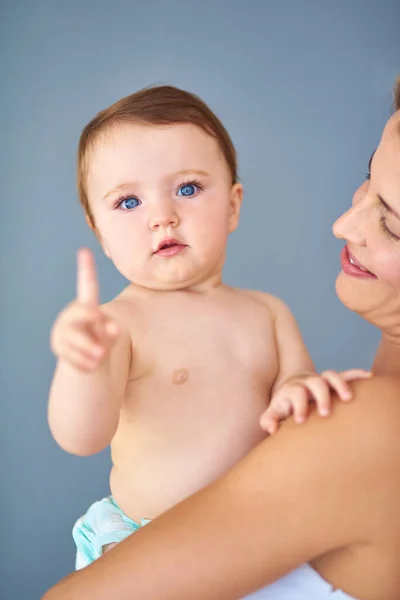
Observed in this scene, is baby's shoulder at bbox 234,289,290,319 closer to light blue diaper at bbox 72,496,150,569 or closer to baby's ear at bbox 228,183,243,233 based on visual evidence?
baby's ear at bbox 228,183,243,233

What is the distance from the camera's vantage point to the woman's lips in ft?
2.79

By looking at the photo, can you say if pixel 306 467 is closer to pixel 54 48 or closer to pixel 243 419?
pixel 243 419

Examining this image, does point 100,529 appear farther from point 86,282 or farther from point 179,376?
point 86,282

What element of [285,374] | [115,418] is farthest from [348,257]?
[115,418]

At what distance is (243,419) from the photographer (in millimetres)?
954

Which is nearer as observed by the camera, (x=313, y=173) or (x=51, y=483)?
(x=51, y=483)

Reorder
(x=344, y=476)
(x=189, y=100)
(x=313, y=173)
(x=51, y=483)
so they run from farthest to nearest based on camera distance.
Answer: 1. (x=313, y=173)
2. (x=51, y=483)
3. (x=189, y=100)
4. (x=344, y=476)

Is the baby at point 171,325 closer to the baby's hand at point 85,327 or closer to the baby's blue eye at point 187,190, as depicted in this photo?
the baby's blue eye at point 187,190

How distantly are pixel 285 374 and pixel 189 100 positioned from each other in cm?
43

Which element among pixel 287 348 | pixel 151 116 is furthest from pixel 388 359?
pixel 151 116

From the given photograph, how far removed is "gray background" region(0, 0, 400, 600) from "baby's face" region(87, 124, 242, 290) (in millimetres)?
696

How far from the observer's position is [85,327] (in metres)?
0.69

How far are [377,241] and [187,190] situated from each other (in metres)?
0.30

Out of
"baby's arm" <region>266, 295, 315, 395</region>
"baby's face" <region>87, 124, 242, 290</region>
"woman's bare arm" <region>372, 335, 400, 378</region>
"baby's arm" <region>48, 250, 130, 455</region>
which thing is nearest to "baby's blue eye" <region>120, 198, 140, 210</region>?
"baby's face" <region>87, 124, 242, 290</region>
